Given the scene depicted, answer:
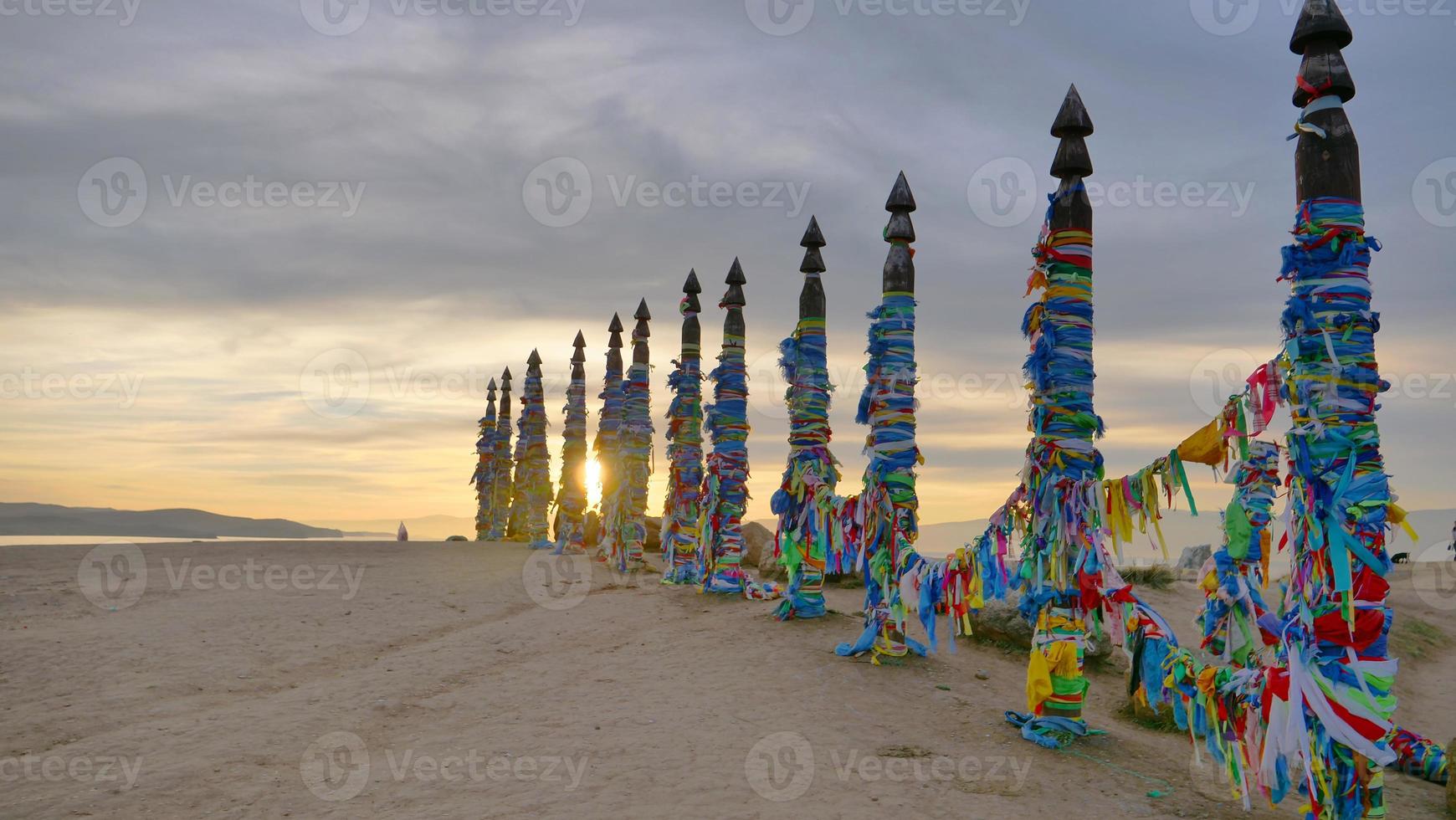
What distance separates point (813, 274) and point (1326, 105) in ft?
27.1

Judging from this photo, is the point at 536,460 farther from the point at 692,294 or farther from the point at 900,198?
the point at 900,198

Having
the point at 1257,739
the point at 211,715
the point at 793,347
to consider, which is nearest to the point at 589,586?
the point at 793,347

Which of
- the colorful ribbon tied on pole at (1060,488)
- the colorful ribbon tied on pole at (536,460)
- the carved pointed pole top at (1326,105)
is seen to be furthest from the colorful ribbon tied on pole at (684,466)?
the carved pointed pole top at (1326,105)

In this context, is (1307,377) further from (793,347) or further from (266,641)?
(266,641)

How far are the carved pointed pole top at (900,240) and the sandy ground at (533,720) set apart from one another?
4.94 m

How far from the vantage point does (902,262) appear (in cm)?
1093

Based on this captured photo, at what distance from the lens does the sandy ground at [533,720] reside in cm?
630

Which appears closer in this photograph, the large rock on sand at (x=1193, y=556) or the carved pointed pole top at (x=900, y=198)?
the carved pointed pole top at (x=900, y=198)

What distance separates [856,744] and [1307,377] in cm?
456

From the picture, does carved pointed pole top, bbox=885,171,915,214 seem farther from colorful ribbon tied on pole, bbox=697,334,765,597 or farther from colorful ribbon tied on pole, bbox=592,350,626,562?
colorful ribbon tied on pole, bbox=592,350,626,562

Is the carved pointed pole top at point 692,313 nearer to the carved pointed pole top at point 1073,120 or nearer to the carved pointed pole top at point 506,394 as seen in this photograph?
the carved pointed pole top at point 1073,120

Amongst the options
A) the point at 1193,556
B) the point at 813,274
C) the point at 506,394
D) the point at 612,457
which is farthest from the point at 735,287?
the point at 1193,556

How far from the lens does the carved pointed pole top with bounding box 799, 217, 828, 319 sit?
522 inches

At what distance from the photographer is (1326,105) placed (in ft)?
18.6
